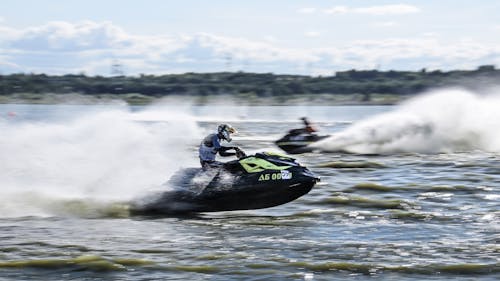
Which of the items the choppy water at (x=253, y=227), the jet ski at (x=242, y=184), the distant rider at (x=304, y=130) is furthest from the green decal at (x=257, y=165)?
the distant rider at (x=304, y=130)

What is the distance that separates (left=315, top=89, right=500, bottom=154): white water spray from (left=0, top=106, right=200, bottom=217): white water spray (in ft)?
26.4

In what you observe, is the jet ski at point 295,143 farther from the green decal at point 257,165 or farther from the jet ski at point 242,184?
the green decal at point 257,165

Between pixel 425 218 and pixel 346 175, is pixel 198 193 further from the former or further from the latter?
pixel 346 175

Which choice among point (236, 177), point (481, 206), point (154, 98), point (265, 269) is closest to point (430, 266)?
point (265, 269)

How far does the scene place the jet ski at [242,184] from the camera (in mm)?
15852

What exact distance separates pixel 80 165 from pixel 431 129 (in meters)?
19.2

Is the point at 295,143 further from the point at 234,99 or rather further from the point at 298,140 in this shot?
the point at 234,99

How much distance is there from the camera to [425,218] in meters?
16.3

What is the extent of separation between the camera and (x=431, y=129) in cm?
3628

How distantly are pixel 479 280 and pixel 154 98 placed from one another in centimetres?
13738

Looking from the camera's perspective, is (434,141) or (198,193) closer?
(198,193)

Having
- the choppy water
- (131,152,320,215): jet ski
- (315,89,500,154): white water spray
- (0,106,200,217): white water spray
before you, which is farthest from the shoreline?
(131,152,320,215): jet ski

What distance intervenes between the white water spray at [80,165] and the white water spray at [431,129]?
804 centimetres

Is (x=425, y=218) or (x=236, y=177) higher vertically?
(x=236, y=177)
